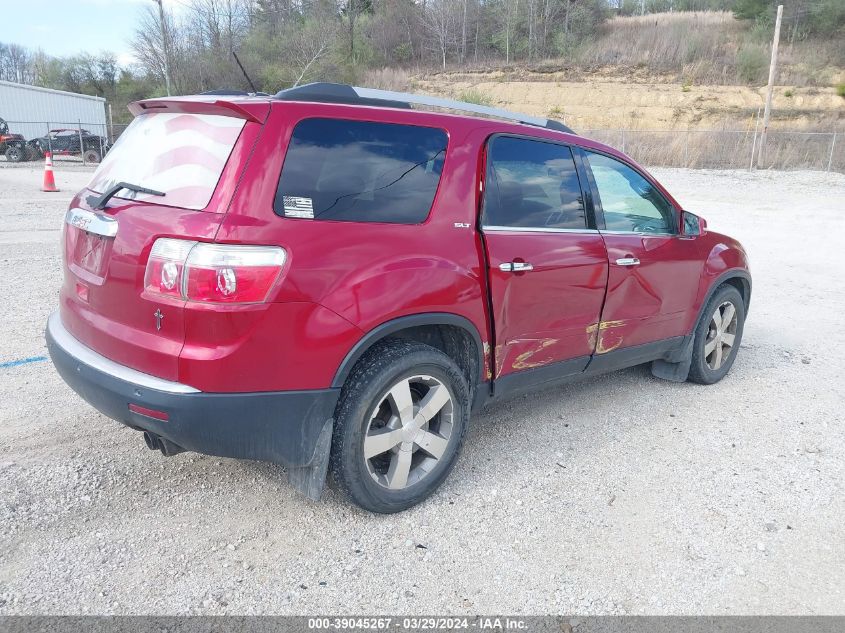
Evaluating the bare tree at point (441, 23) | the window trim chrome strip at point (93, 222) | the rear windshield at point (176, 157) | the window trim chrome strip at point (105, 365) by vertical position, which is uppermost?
the bare tree at point (441, 23)

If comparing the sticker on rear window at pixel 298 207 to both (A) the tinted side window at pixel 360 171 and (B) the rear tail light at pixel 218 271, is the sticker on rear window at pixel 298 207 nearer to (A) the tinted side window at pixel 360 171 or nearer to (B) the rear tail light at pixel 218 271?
(A) the tinted side window at pixel 360 171

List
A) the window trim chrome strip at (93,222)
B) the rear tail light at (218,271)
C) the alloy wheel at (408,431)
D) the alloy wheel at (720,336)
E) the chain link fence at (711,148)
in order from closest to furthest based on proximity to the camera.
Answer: the rear tail light at (218,271) → the window trim chrome strip at (93,222) → the alloy wheel at (408,431) → the alloy wheel at (720,336) → the chain link fence at (711,148)

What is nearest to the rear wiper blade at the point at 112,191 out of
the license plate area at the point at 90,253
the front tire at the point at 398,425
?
the license plate area at the point at 90,253

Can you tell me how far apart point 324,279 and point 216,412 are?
675 millimetres

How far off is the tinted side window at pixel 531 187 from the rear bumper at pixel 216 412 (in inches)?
54.2

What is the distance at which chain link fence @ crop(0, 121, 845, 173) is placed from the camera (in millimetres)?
27875

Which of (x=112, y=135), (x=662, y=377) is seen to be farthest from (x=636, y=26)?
(x=662, y=377)

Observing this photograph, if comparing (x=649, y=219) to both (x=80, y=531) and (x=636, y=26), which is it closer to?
(x=80, y=531)

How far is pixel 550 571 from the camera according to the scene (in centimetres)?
280

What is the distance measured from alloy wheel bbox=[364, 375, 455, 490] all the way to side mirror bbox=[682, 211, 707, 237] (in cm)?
245

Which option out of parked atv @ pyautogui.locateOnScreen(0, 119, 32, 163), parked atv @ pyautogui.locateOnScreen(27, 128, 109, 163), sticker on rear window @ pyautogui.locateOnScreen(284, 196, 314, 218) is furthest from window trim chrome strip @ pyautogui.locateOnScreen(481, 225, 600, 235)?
parked atv @ pyautogui.locateOnScreen(0, 119, 32, 163)

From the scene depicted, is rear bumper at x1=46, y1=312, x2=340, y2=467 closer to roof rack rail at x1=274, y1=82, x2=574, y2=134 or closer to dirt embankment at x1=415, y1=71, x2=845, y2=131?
roof rack rail at x1=274, y1=82, x2=574, y2=134

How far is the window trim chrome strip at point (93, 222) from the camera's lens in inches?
110

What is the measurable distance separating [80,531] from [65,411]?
1399 millimetres
